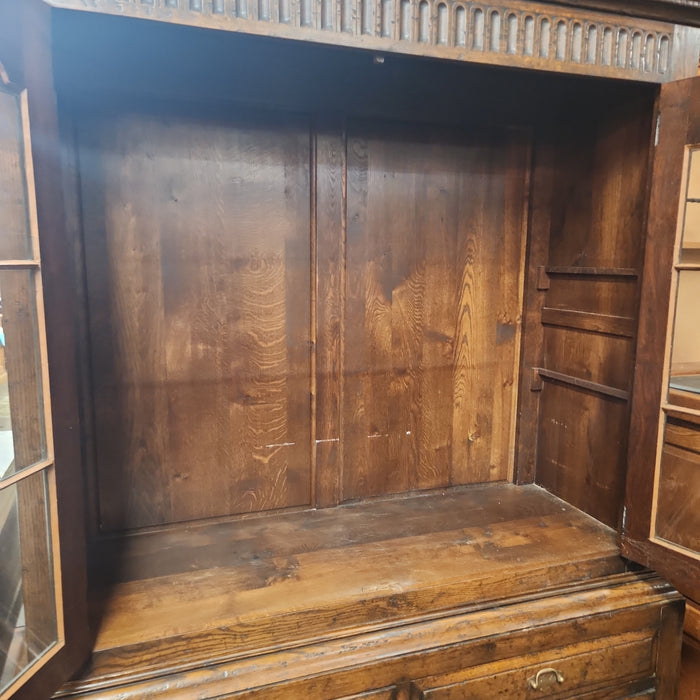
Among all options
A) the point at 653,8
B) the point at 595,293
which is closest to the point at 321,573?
the point at 595,293

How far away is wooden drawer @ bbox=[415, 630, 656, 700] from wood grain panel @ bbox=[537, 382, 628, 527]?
1.16 feet

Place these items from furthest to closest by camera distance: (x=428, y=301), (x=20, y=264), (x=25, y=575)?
(x=428, y=301) < (x=25, y=575) < (x=20, y=264)

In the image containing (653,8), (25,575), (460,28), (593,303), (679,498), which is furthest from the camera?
(593,303)

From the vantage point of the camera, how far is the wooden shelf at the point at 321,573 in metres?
1.17

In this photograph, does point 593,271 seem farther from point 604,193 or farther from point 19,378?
point 19,378

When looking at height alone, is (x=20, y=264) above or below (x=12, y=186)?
below

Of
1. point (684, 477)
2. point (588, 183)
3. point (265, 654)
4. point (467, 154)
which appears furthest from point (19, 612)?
point (588, 183)

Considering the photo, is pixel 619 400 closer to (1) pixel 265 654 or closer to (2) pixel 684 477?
(2) pixel 684 477

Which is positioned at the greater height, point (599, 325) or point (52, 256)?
point (52, 256)

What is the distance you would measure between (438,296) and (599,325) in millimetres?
502

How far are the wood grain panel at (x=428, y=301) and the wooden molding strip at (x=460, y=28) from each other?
0.49 meters

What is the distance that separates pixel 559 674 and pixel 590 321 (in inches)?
38.9

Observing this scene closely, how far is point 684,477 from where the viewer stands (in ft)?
4.58

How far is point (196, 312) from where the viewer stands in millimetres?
1564
